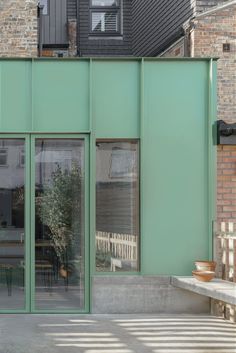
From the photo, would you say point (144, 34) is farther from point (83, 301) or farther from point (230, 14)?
point (83, 301)

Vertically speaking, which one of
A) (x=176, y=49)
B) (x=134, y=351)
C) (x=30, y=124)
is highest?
(x=176, y=49)

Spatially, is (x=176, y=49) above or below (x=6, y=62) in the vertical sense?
above

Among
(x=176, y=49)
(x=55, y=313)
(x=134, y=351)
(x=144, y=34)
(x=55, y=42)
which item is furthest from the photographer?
(x=55, y=42)

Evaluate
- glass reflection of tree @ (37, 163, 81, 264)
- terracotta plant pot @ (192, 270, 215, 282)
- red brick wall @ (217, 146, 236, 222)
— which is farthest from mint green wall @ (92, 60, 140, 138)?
terracotta plant pot @ (192, 270, 215, 282)

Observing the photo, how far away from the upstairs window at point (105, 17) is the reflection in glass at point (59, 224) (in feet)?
24.9

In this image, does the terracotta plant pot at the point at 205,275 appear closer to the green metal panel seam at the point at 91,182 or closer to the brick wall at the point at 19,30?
the green metal panel seam at the point at 91,182

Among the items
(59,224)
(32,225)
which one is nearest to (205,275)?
(59,224)

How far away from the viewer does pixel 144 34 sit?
13578 millimetres

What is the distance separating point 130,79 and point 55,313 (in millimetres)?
3918

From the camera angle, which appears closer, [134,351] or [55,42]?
[134,351]

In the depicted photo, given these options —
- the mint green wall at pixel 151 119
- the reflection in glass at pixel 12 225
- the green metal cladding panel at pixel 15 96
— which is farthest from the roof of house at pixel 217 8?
the reflection in glass at pixel 12 225

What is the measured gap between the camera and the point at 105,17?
15.2 meters

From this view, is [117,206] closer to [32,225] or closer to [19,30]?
[32,225]

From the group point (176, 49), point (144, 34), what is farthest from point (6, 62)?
point (144, 34)
